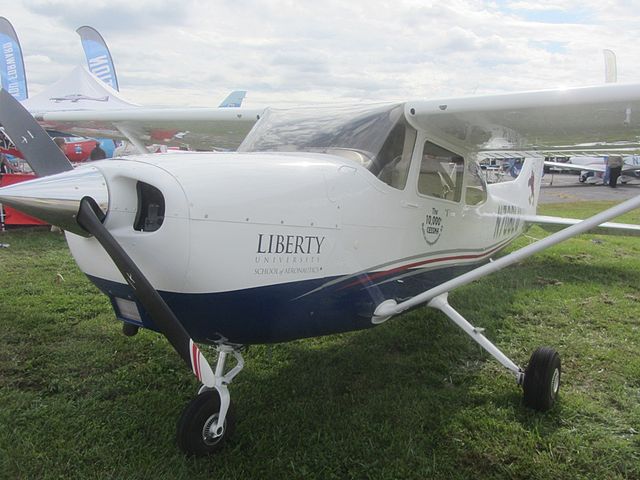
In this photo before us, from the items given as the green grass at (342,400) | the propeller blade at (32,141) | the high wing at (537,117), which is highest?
the high wing at (537,117)

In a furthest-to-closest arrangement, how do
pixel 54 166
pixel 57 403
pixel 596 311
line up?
pixel 596 311 < pixel 57 403 < pixel 54 166

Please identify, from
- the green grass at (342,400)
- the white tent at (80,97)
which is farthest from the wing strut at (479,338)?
the white tent at (80,97)

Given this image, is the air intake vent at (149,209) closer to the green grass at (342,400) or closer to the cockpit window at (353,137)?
the cockpit window at (353,137)

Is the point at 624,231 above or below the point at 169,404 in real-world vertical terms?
above

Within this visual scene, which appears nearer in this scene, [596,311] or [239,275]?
[239,275]

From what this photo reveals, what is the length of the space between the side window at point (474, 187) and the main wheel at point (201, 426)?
2.81m

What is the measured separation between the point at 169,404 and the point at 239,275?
5.25 ft

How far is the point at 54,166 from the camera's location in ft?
10.7

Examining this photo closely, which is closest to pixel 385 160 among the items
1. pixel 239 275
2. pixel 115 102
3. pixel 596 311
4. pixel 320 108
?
pixel 320 108

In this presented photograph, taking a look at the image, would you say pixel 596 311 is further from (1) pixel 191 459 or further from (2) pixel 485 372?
(1) pixel 191 459

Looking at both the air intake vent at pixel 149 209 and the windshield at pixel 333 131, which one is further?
the windshield at pixel 333 131

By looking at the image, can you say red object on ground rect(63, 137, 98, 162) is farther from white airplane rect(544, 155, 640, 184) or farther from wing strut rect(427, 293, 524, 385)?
white airplane rect(544, 155, 640, 184)

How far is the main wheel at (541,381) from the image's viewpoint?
11.9 ft

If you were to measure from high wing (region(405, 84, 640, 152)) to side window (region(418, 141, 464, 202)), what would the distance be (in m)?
0.13
